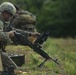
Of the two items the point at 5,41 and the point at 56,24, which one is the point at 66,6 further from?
the point at 5,41

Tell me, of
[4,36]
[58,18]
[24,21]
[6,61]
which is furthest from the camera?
[58,18]

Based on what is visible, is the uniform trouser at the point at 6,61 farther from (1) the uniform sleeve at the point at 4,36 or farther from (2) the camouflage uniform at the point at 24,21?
(2) the camouflage uniform at the point at 24,21

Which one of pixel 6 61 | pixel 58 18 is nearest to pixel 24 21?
pixel 6 61

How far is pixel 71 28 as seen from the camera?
4925 centimetres

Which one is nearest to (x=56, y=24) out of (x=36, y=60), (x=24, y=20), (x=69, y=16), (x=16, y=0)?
(x=69, y=16)

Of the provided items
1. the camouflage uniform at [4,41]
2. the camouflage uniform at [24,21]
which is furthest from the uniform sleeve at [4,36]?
the camouflage uniform at [24,21]

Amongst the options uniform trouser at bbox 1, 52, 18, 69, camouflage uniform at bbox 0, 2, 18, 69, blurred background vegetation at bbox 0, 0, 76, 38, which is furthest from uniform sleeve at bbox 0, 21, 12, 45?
blurred background vegetation at bbox 0, 0, 76, 38

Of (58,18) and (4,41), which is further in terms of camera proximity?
(58,18)

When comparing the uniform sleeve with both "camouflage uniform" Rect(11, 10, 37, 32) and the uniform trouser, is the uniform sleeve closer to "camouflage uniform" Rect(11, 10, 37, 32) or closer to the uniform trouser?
the uniform trouser

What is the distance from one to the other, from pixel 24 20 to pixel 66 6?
32298 mm

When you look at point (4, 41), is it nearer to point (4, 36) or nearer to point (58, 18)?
point (4, 36)

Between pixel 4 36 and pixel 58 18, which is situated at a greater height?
pixel 4 36

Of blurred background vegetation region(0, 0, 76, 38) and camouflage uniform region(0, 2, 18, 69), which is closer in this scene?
camouflage uniform region(0, 2, 18, 69)

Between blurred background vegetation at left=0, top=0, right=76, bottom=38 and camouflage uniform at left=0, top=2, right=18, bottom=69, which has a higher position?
camouflage uniform at left=0, top=2, right=18, bottom=69
